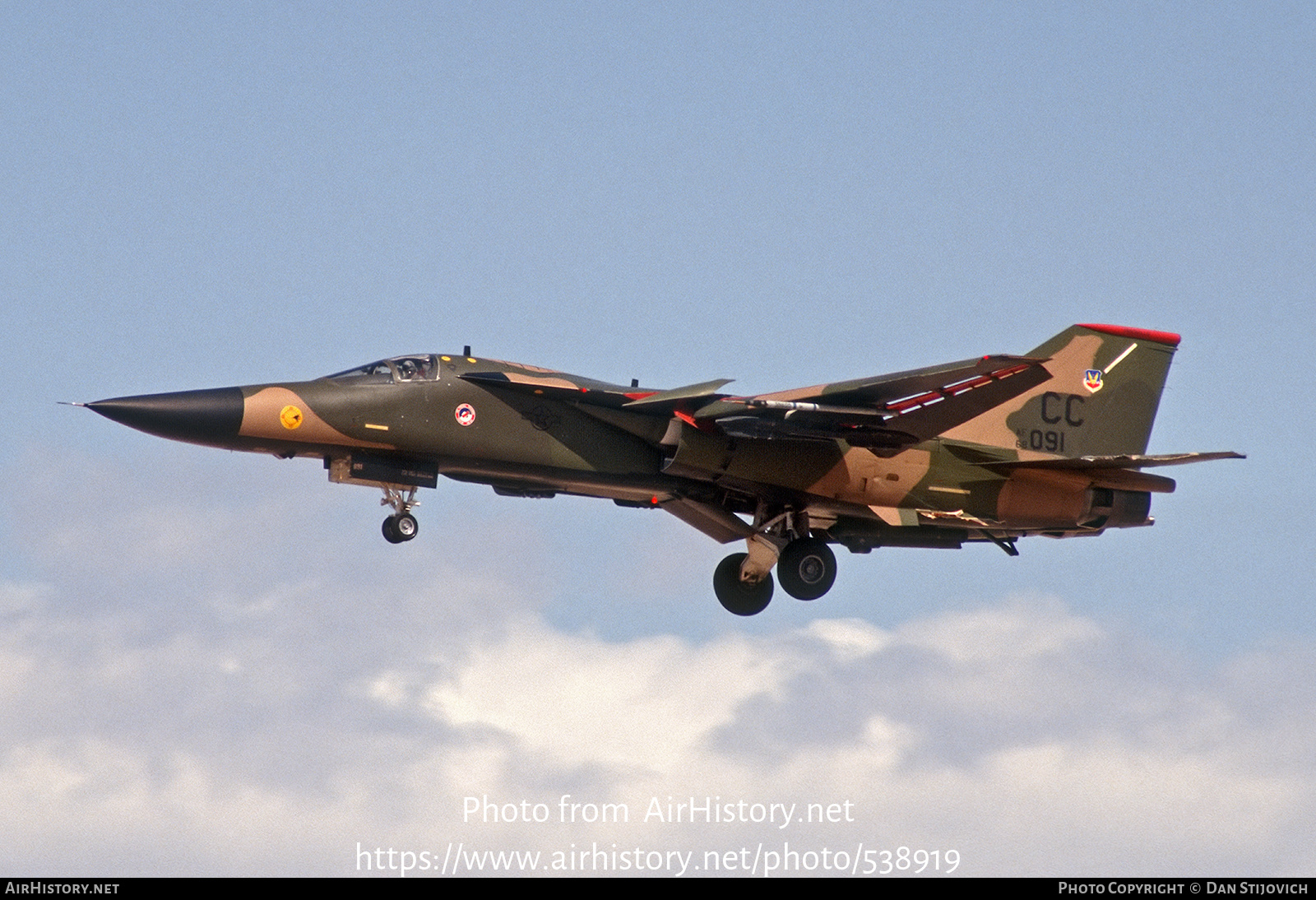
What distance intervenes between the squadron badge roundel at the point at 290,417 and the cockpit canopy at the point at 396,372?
899mm

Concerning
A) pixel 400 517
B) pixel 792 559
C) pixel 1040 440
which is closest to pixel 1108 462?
pixel 1040 440

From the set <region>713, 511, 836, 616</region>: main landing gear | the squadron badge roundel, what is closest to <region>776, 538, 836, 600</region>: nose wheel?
<region>713, 511, 836, 616</region>: main landing gear

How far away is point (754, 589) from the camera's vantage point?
2984cm

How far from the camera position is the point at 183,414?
Result: 2567 cm

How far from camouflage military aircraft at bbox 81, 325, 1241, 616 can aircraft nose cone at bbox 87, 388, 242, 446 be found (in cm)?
3

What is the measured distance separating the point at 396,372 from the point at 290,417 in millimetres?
1744

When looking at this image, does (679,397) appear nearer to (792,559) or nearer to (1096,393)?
(792,559)

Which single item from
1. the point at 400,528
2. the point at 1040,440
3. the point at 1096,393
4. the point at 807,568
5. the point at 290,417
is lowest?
the point at 400,528

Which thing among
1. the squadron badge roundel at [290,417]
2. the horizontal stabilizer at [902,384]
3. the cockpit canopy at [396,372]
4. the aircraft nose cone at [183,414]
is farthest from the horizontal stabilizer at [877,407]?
the aircraft nose cone at [183,414]

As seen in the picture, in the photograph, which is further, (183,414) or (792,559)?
(792,559)

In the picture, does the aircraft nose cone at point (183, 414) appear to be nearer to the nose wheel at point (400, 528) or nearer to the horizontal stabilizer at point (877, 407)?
the nose wheel at point (400, 528)

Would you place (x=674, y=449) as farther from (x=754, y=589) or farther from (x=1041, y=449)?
(x=1041, y=449)

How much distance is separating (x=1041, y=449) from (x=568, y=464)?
8.22m
